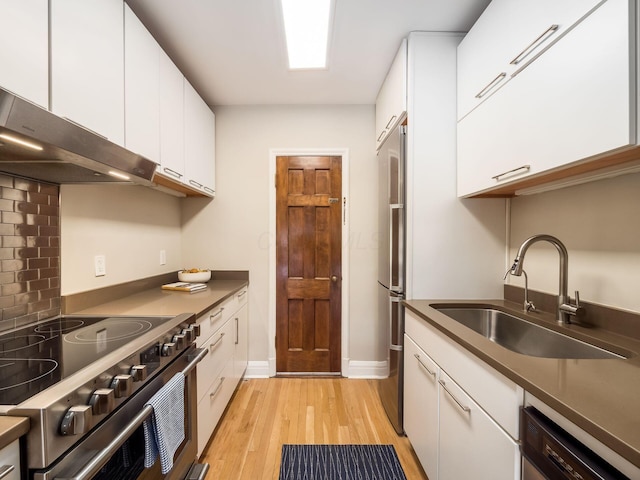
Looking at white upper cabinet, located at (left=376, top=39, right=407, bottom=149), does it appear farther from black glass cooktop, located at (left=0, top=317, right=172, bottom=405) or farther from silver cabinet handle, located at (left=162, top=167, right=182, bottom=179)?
black glass cooktop, located at (left=0, top=317, right=172, bottom=405)

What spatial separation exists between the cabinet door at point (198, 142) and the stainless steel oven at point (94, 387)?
1.21 metres

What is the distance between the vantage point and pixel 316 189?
8.98ft

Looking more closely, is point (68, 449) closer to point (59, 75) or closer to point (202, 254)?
point (59, 75)

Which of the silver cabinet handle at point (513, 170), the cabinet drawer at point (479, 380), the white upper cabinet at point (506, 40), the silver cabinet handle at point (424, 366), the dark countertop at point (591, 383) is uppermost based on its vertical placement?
the white upper cabinet at point (506, 40)

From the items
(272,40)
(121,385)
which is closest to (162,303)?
(121,385)

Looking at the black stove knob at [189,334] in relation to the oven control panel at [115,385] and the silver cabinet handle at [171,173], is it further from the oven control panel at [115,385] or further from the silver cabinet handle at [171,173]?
the silver cabinet handle at [171,173]

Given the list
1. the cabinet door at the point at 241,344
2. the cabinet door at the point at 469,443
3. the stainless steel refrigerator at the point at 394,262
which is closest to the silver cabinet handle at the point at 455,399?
the cabinet door at the point at 469,443

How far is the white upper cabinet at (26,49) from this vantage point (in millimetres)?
843

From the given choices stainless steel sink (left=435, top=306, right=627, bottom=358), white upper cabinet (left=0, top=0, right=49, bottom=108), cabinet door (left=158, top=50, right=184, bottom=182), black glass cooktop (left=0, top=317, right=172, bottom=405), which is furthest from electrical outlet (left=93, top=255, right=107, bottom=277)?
stainless steel sink (left=435, top=306, right=627, bottom=358)

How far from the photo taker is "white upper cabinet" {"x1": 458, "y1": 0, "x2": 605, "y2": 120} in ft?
3.29

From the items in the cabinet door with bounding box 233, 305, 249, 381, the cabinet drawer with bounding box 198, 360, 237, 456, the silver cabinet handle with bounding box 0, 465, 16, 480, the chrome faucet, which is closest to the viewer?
the silver cabinet handle with bounding box 0, 465, 16, 480

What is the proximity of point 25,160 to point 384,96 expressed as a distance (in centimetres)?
215

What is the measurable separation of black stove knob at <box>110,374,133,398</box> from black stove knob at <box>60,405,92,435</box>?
123 millimetres

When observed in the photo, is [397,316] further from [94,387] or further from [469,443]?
[94,387]
